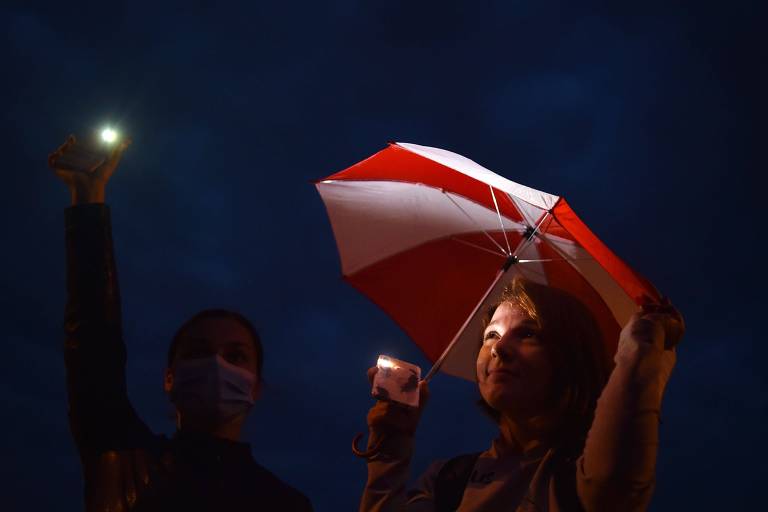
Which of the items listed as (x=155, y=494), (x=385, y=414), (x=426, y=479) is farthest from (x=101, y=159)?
(x=426, y=479)

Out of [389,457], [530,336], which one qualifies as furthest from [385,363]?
[530,336]

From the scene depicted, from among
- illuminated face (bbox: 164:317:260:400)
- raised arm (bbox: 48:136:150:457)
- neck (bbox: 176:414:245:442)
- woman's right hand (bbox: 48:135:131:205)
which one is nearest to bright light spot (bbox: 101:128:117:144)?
woman's right hand (bbox: 48:135:131:205)

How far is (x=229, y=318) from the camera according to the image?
168 inches

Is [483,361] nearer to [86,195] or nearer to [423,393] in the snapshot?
[423,393]

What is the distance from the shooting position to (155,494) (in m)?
3.58

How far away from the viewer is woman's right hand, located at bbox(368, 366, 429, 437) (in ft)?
10.8

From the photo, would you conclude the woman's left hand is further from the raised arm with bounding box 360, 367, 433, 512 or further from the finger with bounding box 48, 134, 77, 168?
the finger with bounding box 48, 134, 77, 168

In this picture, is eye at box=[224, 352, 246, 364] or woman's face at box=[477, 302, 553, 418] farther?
eye at box=[224, 352, 246, 364]

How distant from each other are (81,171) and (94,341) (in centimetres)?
100

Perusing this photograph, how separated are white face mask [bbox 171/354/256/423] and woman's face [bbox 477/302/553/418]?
4.88 ft

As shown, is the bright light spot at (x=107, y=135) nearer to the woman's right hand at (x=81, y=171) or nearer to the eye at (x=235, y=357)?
the woman's right hand at (x=81, y=171)

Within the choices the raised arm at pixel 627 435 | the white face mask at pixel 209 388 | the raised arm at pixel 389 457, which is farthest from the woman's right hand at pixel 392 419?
the white face mask at pixel 209 388

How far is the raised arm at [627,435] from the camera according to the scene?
8.32 ft

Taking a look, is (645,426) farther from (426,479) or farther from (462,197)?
(462,197)
